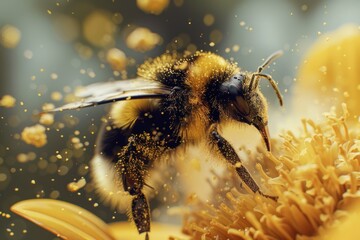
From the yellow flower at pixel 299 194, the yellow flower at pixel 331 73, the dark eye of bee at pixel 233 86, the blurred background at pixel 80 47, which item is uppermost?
the blurred background at pixel 80 47

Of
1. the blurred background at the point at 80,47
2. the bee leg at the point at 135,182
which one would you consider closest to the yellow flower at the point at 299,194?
the bee leg at the point at 135,182

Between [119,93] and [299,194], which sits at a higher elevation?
[119,93]

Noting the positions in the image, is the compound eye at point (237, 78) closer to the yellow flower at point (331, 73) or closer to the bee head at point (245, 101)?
the bee head at point (245, 101)

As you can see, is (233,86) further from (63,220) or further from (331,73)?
(331,73)

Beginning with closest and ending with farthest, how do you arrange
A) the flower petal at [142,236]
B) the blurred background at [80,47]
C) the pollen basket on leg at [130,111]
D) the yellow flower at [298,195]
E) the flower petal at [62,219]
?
the yellow flower at [298,195] → the pollen basket on leg at [130,111] → the flower petal at [62,219] → the flower petal at [142,236] → the blurred background at [80,47]

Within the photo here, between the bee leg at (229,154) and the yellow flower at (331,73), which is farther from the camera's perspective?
the yellow flower at (331,73)

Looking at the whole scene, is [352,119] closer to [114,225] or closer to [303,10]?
[114,225]

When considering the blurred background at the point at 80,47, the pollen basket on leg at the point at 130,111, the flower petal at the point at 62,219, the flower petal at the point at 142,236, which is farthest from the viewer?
the blurred background at the point at 80,47

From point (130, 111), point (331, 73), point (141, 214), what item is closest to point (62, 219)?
point (141, 214)
